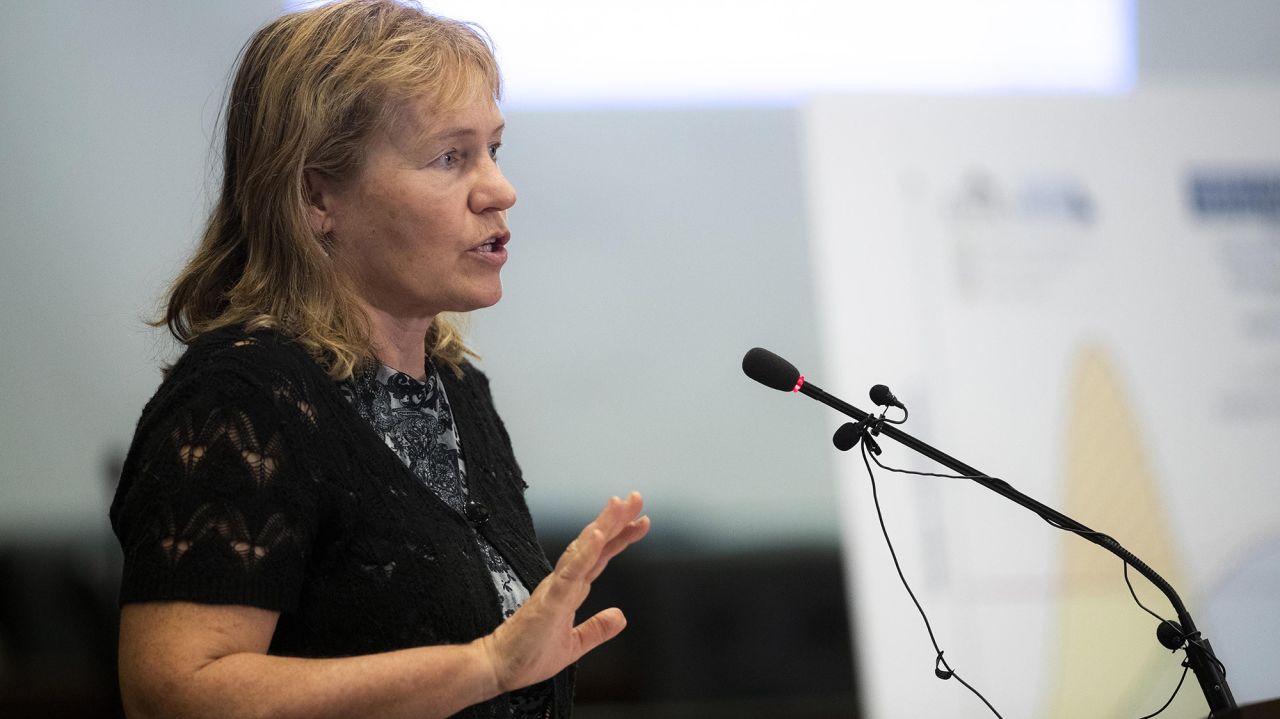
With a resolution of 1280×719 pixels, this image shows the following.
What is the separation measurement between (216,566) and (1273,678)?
293 centimetres

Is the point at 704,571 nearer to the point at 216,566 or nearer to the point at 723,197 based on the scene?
the point at 723,197

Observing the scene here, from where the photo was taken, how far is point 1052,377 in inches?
120

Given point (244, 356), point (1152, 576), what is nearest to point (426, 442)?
point (244, 356)

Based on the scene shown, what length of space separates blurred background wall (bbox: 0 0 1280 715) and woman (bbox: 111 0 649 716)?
4.57ft

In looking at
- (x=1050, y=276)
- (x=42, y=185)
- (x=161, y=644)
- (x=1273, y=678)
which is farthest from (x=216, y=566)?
(x=1273, y=678)

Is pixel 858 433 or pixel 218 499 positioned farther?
pixel 858 433

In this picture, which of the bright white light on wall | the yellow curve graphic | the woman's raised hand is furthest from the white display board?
the woman's raised hand

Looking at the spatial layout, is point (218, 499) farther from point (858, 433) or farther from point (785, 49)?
point (785, 49)

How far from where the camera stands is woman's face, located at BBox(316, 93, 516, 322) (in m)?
1.44

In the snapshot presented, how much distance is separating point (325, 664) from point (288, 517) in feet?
0.51

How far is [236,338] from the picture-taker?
4.30 feet

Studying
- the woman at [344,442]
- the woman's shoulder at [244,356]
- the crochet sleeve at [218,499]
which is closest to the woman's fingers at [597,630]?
the woman at [344,442]

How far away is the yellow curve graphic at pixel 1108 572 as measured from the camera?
9.60 feet

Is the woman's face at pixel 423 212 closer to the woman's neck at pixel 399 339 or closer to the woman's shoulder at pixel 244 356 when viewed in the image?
the woman's neck at pixel 399 339
